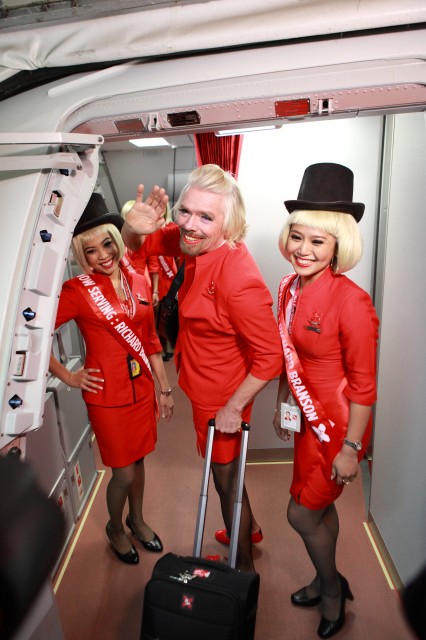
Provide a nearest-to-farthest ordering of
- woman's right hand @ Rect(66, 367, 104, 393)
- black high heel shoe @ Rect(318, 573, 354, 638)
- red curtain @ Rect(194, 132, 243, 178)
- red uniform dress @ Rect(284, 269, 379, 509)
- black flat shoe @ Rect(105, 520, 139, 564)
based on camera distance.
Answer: red uniform dress @ Rect(284, 269, 379, 509)
black high heel shoe @ Rect(318, 573, 354, 638)
woman's right hand @ Rect(66, 367, 104, 393)
black flat shoe @ Rect(105, 520, 139, 564)
red curtain @ Rect(194, 132, 243, 178)

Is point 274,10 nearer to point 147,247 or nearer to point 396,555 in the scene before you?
point 147,247

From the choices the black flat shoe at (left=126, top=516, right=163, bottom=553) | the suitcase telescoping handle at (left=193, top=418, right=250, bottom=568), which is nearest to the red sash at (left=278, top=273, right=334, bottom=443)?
the suitcase telescoping handle at (left=193, top=418, right=250, bottom=568)

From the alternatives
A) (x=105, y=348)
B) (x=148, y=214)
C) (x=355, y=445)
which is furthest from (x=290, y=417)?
(x=148, y=214)

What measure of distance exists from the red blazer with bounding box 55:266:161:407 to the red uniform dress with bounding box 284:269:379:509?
914mm

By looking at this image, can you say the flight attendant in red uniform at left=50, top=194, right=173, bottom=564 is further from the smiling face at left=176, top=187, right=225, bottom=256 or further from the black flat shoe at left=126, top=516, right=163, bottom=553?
the smiling face at left=176, top=187, right=225, bottom=256

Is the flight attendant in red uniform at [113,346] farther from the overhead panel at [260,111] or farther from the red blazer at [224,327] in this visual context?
the overhead panel at [260,111]

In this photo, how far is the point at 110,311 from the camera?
237cm

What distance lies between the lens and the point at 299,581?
2682 millimetres

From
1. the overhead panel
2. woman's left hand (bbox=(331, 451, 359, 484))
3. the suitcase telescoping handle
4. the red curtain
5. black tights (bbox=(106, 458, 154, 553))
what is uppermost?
the red curtain

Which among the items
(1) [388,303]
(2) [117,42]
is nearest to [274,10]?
(2) [117,42]

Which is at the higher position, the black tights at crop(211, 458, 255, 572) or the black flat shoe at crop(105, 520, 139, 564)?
the black tights at crop(211, 458, 255, 572)

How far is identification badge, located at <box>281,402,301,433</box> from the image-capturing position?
2209 millimetres

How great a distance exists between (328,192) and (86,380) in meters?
1.57

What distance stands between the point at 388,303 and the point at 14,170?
2.12m
